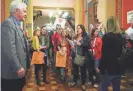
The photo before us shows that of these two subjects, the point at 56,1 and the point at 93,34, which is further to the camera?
the point at 56,1

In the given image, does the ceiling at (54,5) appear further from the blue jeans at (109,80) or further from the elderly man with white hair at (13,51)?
the elderly man with white hair at (13,51)

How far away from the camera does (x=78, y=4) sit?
1653 cm

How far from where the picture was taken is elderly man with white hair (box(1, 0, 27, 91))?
2936 mm

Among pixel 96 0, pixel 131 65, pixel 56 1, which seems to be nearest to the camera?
pixel 131 65

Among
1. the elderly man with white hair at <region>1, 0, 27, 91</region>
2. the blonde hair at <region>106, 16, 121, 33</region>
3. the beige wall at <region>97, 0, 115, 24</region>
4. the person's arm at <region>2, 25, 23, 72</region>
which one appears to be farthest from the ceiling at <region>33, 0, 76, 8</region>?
the person's arm at <region>2, 25, 23, 72</region>

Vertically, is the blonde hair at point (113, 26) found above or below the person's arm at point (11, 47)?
above

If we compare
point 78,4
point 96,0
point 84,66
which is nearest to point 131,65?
point 84,66

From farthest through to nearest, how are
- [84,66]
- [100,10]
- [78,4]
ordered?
1. [78,4]
2. [100,10]
3. [84,66]

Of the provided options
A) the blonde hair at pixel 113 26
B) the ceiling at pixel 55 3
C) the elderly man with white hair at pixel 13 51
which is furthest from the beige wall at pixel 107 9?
the ceiling at pixel 55 3

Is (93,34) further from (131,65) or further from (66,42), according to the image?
(131,65)

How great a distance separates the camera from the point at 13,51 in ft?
9.62

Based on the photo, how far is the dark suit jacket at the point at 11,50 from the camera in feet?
9.61

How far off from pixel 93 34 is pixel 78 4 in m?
10.0

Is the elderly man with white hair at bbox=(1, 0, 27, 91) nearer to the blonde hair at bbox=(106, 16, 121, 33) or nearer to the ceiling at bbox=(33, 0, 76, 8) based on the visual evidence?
the blonde hair at bbox=(106, 16, 121, 33)
